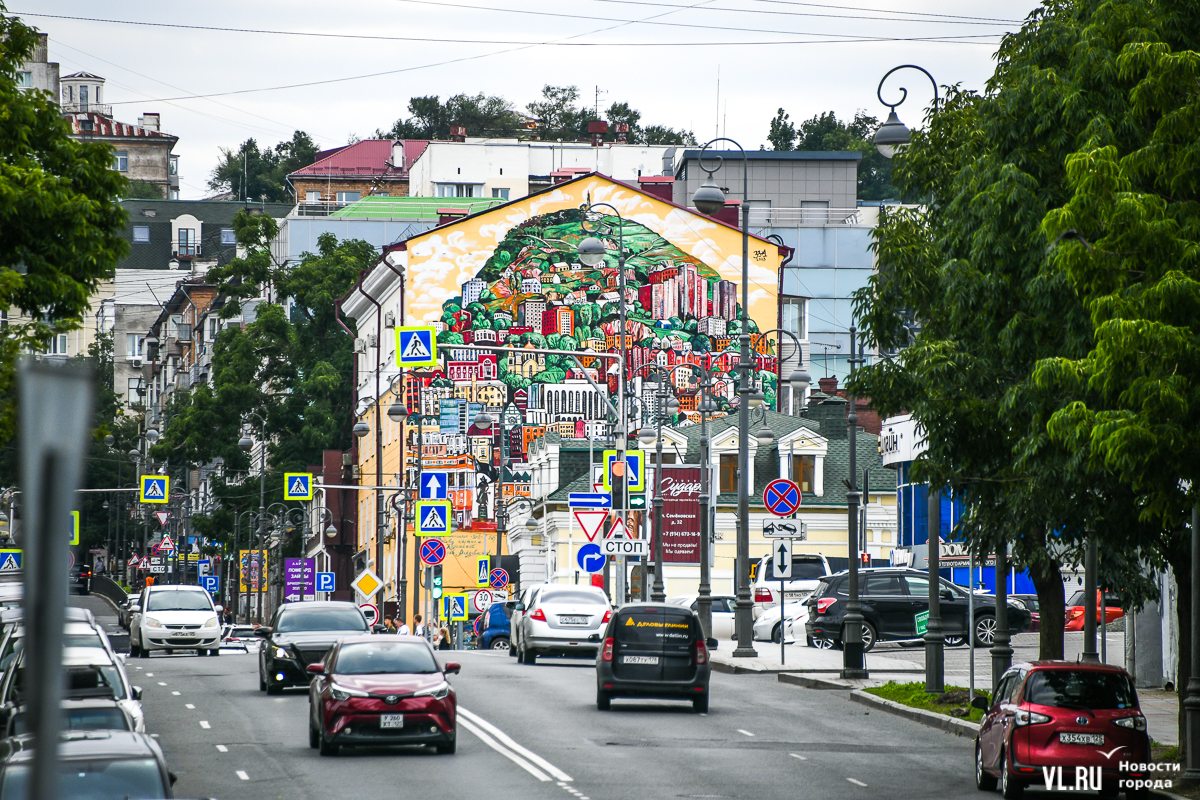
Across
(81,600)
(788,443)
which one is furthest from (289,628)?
(81,600)

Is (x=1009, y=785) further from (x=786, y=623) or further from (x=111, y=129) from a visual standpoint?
(x=111, y=129)

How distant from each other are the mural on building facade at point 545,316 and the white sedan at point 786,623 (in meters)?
22.2

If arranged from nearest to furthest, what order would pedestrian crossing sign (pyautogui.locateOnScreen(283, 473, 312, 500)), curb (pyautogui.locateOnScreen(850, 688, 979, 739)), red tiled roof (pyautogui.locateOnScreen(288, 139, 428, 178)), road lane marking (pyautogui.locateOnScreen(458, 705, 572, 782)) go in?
road lane marking (pyautogui.locateOnScreen(458, 705, 572, 782)) → curb (pyautogui.locateOnScreen(850, 688, 979, 739)) → pedestrian crossing sign (pyautogui.locateOnScreen(283, 473, 312, 500)) → red tiled roof (pyautogui.locateOnScreen(288, 139, 428, 178))

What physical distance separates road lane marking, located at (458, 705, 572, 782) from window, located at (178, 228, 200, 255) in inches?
4897

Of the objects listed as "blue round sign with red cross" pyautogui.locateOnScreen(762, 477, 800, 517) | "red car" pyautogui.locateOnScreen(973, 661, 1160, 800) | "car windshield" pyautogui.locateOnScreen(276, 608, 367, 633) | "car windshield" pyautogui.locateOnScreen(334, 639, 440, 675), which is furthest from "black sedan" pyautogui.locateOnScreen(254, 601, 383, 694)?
"red car" pyautogui.locateOnScreen(973, 661, 1160, 800)

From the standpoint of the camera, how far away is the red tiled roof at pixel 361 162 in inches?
4755

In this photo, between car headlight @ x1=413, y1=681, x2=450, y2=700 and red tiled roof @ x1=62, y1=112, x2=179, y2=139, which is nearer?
car headlight @ x1=413, y1=681, x2=450, y2=700

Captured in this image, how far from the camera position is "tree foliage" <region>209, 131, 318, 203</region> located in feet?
470

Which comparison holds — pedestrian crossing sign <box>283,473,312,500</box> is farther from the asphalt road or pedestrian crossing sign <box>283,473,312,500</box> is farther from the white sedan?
the asphalt road

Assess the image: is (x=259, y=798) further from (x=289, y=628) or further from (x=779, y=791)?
(x=289, y=628)

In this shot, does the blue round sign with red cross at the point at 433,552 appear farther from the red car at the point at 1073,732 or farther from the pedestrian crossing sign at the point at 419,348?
the red car at the point at 1073,732

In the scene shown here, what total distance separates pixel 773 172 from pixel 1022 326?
229 feet

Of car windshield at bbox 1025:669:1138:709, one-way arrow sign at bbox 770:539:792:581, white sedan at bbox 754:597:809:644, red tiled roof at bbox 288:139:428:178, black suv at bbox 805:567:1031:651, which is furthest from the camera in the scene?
red tiled roof at bbox 288:139:428:178

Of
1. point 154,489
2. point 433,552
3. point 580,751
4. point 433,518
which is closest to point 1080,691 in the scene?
point 580,751
